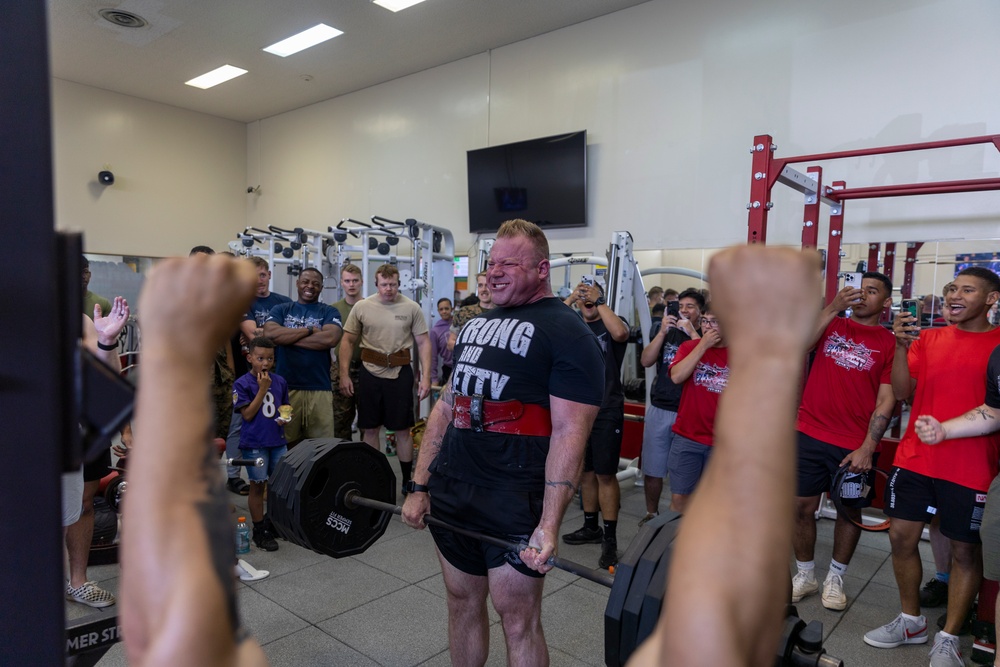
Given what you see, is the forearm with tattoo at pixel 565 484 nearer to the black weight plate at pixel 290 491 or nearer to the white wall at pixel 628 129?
the black weight plate at pixel 290 491

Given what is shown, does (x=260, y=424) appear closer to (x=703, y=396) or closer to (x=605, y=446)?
(x=605, y=446)

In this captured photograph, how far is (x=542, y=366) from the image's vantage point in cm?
194

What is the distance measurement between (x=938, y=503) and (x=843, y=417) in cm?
59

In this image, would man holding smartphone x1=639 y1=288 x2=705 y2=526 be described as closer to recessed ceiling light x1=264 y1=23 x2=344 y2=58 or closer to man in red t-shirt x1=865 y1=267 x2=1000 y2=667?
man in red t-shirt x1=865 y1=267 x2=1000 y2=667

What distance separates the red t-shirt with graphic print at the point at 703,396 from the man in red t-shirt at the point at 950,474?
2.77 ft

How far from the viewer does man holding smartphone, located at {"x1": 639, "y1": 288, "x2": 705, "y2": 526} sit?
386 cm

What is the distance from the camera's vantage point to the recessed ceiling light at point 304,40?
24.0 ft

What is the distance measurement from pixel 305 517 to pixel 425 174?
705 centimetres

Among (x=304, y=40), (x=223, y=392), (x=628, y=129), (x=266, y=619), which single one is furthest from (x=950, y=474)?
(x=304, y=40)

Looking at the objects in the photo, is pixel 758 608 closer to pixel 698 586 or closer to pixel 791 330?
pixel 698 586

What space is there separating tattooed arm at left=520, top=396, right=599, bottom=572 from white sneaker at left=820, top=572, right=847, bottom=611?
77.6 inches

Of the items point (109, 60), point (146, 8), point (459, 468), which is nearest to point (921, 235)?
point (459, 468)

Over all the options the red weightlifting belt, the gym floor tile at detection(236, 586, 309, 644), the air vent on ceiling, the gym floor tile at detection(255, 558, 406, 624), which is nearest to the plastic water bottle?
the gym floor tile at detection(255, 558, 406, 624)

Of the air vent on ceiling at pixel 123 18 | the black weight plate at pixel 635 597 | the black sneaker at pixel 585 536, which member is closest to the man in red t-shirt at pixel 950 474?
the black sneaker at pixel 585 536
